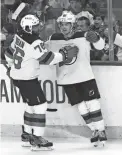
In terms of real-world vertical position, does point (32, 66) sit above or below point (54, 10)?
below

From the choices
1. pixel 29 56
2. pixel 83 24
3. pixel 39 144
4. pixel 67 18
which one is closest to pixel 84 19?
pixel 83 24

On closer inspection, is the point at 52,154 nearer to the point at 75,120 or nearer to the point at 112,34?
the point at 75,120

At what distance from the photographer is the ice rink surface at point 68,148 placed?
417cm

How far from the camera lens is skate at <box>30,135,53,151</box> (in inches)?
167

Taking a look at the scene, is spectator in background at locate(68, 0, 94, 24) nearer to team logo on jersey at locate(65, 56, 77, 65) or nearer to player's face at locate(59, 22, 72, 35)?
player's face at locate(59, 22, 72, 35)

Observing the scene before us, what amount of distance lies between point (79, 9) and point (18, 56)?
2.22 ft

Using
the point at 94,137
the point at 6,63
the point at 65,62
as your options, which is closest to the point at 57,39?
the point at 65,62

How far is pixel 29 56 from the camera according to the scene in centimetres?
410

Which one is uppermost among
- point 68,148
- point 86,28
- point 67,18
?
point 67,18

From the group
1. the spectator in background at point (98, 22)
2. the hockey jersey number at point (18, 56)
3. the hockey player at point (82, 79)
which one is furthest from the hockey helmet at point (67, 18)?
the hockey jersey number at point (18, 56)

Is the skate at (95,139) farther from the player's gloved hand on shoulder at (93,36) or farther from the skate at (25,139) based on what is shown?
the player's gloved hand on shoulder at (93,36)

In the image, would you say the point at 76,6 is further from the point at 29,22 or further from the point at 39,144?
the point at 39,144

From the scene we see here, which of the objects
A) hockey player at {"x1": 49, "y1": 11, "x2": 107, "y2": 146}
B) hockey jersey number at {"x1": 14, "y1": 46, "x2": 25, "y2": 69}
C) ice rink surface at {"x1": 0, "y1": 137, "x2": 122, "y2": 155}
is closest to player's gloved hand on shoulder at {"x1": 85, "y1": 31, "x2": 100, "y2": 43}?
hockey player at {"x1": 49, "y1": 11, "x2": 107, "y2": 146}

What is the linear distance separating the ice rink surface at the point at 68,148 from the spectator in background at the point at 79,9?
38.0 inches
